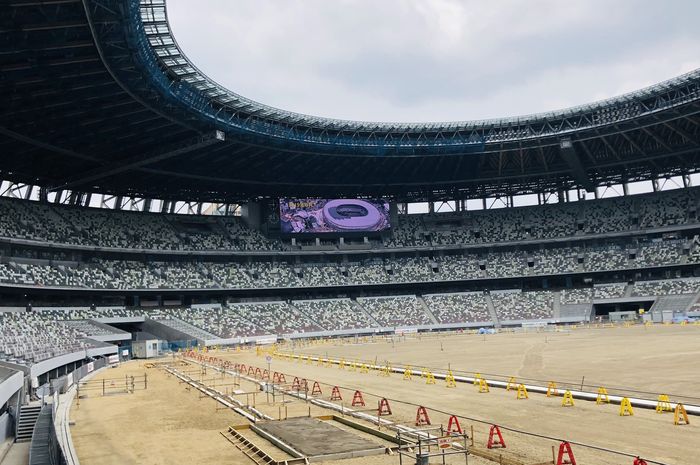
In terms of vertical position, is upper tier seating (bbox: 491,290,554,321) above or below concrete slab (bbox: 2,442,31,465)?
above

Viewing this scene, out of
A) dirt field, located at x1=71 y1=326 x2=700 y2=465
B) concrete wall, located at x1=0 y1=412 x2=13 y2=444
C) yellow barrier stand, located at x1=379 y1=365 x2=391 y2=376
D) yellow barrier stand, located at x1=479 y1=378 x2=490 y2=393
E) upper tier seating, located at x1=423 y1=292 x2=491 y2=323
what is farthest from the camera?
upper tier seating, located at x1=423 y1=292 x2=491 y2=323

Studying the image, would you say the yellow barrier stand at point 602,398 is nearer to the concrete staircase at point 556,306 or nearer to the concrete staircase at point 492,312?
the concrete staircase at point 492,312

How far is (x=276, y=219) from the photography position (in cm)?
9744

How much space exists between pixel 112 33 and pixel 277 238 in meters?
60.8

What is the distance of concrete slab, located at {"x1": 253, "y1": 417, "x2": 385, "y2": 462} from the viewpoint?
18.7 metres

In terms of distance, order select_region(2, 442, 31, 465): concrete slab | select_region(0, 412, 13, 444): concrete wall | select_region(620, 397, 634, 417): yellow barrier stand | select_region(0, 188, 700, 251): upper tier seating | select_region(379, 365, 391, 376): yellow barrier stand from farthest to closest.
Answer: select_region(0, 188, 700, 251): upper tier seating
select_region(379, 365, 391, 376): yellow barrier stand
select_region(0, 412, 13, 444): concrete wall
select_region(2, 442, 31, 465): concrete slab
select_region(620, 397, 634, 417): yellow barrier stand

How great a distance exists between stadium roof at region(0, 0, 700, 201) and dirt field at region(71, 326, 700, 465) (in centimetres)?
2205

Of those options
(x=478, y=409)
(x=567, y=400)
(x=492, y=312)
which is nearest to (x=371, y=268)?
(x=492, y=312)

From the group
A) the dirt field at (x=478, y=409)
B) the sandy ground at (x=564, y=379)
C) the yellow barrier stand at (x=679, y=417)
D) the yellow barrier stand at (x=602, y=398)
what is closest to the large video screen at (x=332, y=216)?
the sandy ground at (x=564, y=379)

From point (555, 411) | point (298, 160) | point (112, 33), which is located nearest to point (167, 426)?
point (555, 411)

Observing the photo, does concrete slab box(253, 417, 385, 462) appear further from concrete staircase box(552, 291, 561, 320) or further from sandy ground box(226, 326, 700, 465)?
concrete staircase box(552, 291, 561, 320)

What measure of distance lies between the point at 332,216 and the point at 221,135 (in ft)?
124

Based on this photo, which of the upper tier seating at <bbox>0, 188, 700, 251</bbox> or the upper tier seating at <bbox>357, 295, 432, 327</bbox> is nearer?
the upper tier seating at <bbox>0, 188, 700, 251</bbox>

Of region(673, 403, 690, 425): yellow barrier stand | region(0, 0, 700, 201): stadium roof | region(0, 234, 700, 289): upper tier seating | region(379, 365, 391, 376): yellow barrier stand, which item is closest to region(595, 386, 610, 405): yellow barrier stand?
region(673, 403, 690, 425): yellow barrier stand
